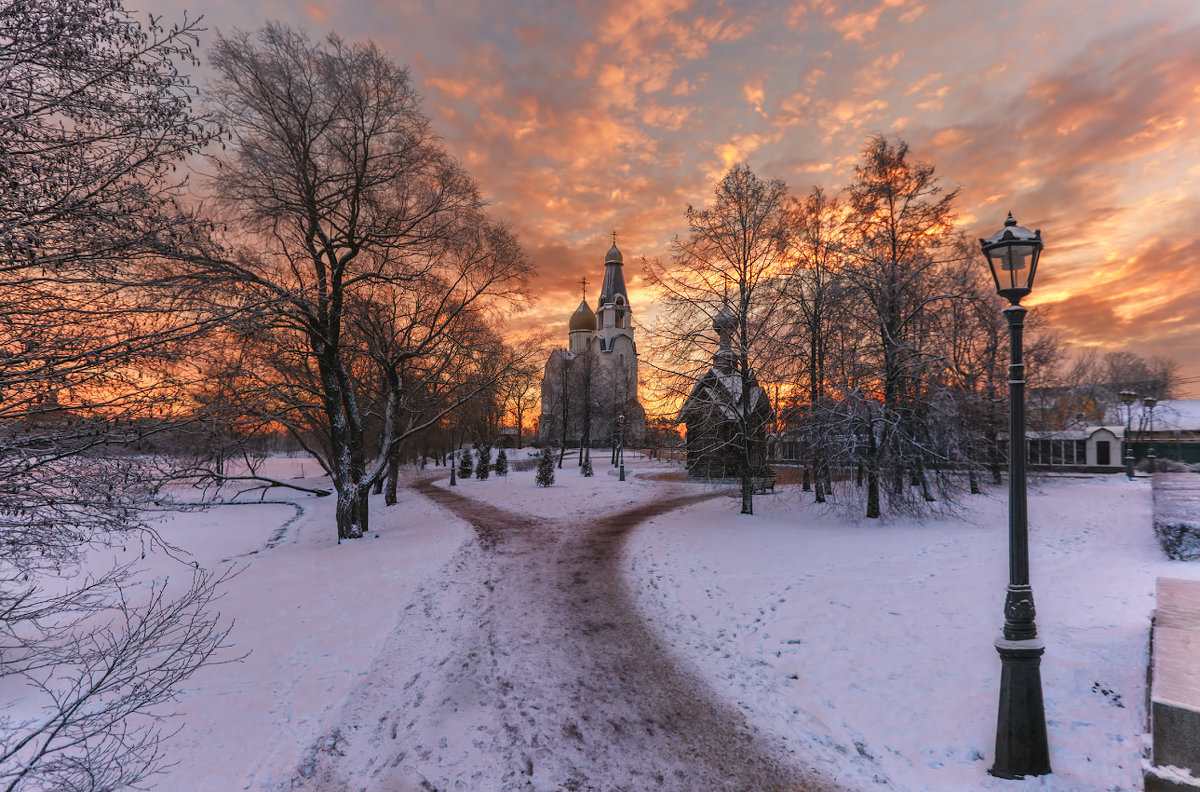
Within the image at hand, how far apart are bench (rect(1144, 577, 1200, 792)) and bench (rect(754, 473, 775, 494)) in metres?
15.6

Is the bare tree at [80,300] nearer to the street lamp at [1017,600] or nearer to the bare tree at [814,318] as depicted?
the street lamp at [1017,600]

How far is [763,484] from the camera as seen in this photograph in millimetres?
21250

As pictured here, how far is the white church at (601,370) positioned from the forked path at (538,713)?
3972 centimetres

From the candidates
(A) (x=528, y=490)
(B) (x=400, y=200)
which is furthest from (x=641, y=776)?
(A) (x=528, y=490)

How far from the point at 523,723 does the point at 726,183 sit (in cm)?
1438

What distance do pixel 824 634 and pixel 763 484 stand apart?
14.8 metres

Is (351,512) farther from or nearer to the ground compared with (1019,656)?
nearer to the ground

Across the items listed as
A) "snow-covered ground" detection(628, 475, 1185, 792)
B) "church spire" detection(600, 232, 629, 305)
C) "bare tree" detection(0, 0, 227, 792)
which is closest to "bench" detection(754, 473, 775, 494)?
"snow-covered ground" detection(628, 475, 1185, 792)

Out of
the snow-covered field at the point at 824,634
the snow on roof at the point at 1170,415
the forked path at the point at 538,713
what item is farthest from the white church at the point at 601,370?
the forked path at the point at 538,713

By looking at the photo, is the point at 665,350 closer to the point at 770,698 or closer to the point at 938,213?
the point at 938,213

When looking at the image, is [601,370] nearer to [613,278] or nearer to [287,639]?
[613,278]

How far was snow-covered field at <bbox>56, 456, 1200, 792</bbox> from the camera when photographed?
4.56 m

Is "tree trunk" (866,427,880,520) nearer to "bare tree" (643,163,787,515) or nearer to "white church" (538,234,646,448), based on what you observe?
"bare tree" (643,163,787,515)

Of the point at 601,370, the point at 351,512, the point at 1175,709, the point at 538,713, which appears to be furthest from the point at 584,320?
the point at 1175,709
